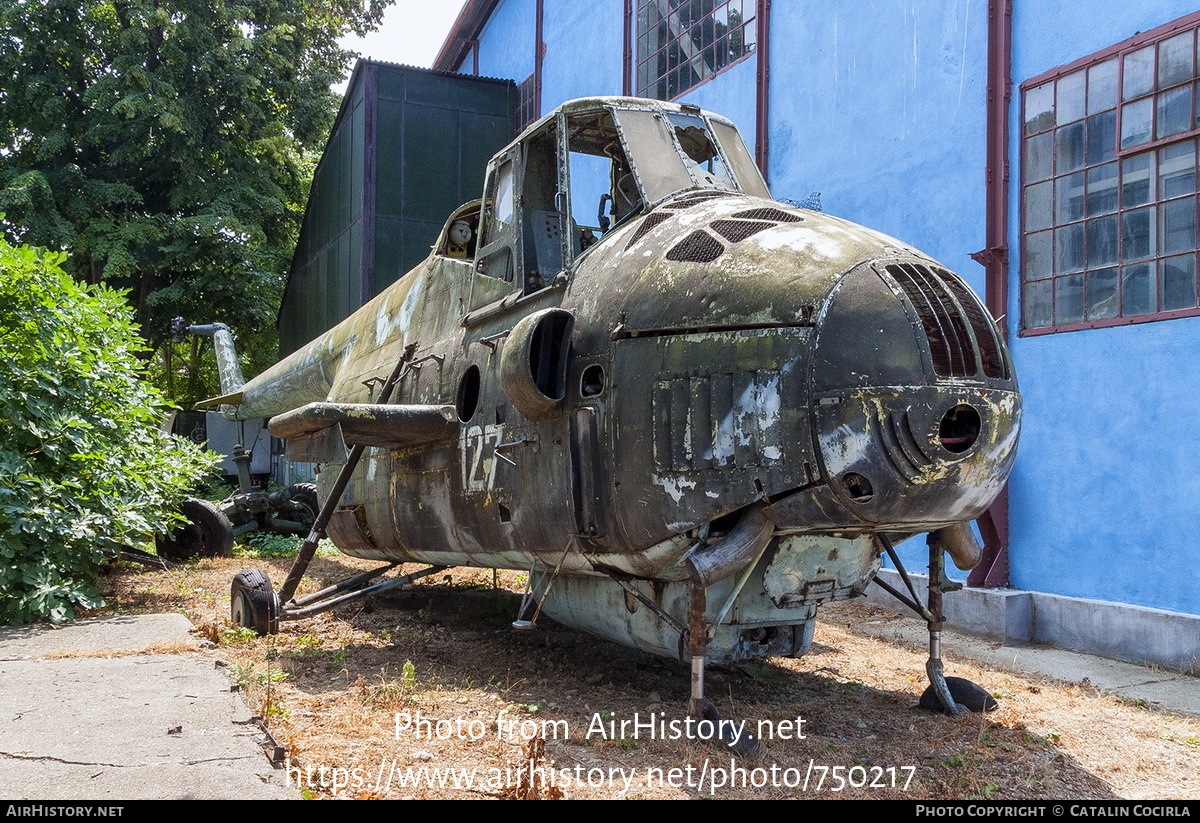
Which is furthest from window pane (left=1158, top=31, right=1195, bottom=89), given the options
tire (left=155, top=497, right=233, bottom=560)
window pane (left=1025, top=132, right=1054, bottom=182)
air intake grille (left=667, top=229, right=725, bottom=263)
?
tire (left=155, top=497, right=233, bottom=560)

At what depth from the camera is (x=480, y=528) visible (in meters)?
6.33

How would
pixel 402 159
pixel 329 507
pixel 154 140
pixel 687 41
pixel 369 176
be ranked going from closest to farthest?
pixel 329 507, pixel 687 41, pixel 369 176, pixel 402 159, pixel 154 140

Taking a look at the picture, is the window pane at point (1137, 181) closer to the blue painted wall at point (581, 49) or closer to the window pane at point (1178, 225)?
the window pane at point (1178, 225)

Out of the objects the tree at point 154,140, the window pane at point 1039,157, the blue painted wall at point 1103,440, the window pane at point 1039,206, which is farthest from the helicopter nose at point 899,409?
the tree at point 154,140

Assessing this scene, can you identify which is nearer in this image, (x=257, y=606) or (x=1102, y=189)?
(x=257, y=606)

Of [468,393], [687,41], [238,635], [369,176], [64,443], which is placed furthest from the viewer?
[369,176]

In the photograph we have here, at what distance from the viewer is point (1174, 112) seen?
7.45m

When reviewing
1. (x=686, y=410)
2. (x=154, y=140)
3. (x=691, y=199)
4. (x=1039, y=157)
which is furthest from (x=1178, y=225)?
(x=154, y=140)

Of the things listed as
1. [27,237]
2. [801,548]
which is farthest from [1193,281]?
[27,237]

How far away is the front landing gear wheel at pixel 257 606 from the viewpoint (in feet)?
24.1

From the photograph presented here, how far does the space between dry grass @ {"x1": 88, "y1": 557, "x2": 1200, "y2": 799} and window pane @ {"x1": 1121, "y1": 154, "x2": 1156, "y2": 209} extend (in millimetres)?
3914

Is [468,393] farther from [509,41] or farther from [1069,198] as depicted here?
[509,41]

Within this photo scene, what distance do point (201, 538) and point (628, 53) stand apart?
9645mm

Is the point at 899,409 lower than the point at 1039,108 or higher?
lower
